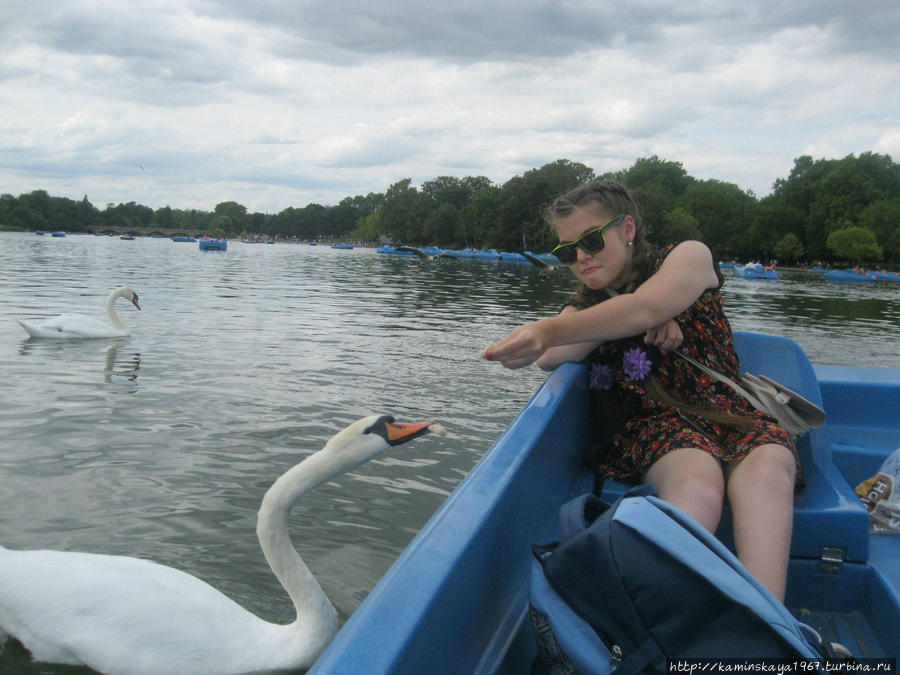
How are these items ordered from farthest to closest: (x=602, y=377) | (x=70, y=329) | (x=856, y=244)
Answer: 1. (x=856, y=244)
2. (x=70, y=329)
3. (x=602, y=377)

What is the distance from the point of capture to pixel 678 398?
2.74 metres

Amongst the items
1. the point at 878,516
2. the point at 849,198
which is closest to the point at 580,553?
the point at 878,516

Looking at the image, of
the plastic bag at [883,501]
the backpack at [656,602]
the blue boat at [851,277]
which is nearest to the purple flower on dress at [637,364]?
the plastic bag at [883,501]

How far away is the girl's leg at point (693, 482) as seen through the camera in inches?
86.7

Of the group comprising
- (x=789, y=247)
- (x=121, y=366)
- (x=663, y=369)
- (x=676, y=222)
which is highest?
(x=676, y=222)

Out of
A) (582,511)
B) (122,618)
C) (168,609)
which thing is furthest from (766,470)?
(122,618)

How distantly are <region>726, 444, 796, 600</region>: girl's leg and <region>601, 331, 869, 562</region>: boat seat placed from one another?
9.5 inches

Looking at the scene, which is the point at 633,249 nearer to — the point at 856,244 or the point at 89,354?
the point at 89,354

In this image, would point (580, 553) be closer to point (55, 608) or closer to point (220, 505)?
point (55, 608)

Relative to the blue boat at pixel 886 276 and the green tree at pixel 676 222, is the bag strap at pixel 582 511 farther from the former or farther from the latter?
the green tree at pixel 676 222

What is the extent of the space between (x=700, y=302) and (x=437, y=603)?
1.74 metres

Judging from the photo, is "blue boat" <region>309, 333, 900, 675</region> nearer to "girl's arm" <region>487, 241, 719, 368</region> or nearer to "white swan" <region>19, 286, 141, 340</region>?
"girl's arm" <region>487, 241, 719, 368</region>

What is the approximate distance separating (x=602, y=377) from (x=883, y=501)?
121cm

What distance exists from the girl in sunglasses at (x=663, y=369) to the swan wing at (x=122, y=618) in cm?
143
